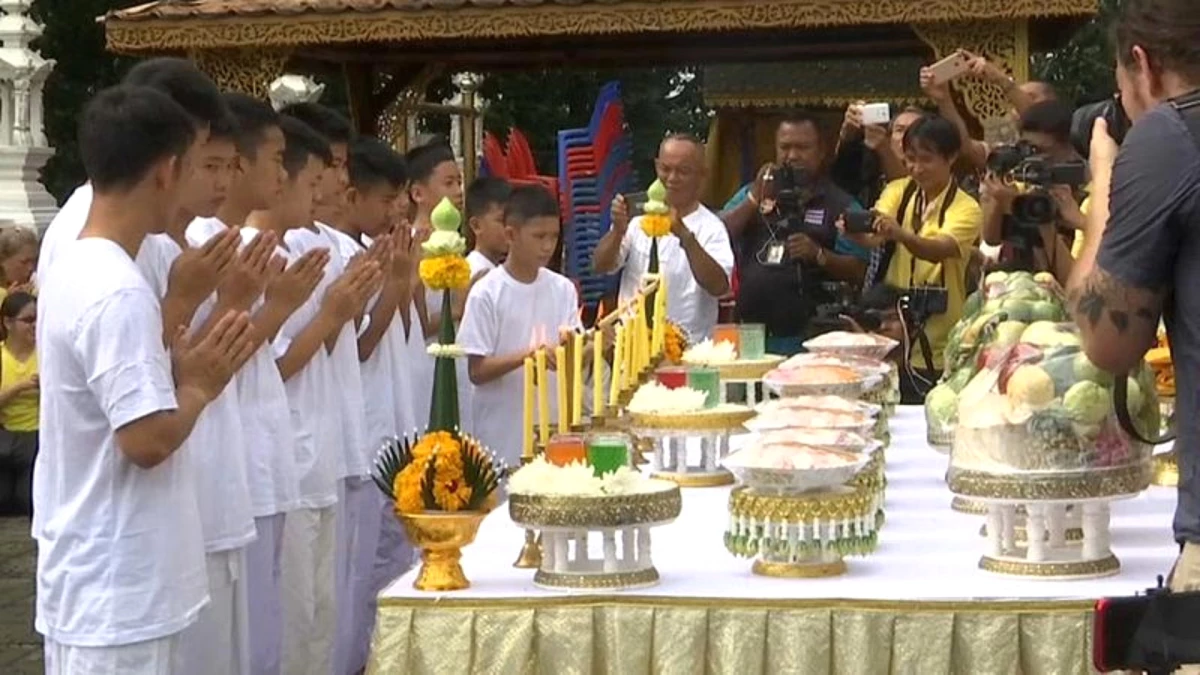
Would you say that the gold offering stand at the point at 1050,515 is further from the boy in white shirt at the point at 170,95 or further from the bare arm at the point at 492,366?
the bare arm at the point at 492,366

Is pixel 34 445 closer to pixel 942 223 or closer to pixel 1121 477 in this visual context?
pixel 942 223

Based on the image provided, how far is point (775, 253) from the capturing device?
6598mm

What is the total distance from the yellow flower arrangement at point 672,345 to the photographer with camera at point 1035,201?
1.02 meters

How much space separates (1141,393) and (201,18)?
6974mm

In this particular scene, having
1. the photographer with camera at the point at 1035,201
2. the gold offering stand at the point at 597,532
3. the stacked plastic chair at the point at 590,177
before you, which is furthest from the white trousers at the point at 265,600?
the stacked plastic chair at the point at 590,177

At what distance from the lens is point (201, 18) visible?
9320 millimetres

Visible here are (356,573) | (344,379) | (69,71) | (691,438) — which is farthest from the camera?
(69,71)

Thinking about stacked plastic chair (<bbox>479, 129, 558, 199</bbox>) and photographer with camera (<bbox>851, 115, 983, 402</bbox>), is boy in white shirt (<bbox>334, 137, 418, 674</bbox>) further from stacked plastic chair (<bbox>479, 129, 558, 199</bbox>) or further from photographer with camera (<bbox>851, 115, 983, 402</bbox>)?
stacked plastic chair (<bbox>479, 129, 558, 199</bbox>)

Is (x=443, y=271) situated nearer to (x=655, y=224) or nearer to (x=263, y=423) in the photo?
(x=263, y=423)

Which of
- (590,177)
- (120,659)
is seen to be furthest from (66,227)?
(590,177)

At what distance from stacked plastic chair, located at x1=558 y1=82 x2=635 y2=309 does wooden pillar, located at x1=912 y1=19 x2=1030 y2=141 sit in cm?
176

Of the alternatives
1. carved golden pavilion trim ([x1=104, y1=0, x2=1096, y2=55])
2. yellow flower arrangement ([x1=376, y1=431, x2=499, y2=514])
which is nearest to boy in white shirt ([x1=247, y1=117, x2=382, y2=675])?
yellow flower arrangement ([x1=376, y1=431, x2=499, y2=514])

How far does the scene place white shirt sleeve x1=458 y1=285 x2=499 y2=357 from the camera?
5.50 metres

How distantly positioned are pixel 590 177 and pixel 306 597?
544 cm
